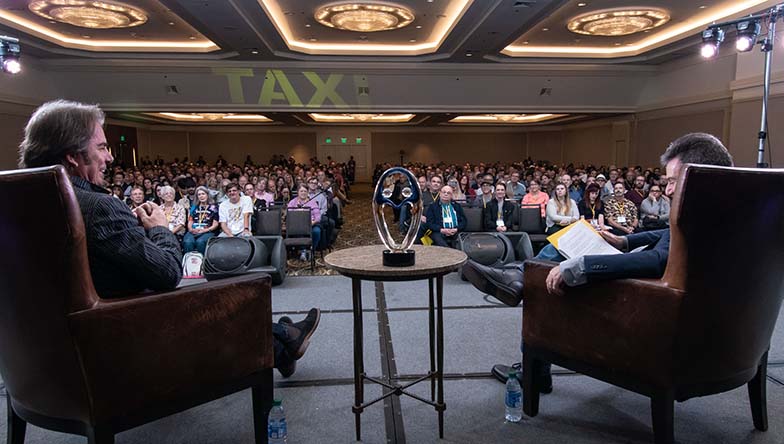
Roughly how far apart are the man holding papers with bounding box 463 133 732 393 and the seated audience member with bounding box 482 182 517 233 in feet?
12.4

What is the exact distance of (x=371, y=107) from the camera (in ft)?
45.3

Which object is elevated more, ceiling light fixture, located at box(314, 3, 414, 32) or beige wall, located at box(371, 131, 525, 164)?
ceiling light fixture, located at box(314, 3, 414, 32)

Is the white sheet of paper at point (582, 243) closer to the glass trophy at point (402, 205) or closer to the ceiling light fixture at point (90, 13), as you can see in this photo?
the glass trophy at point (402, 205)

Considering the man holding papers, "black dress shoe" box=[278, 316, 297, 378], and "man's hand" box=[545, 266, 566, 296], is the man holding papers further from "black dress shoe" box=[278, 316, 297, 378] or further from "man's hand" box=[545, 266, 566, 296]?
"black dress shoe" box=[278, 316, 297, 378]

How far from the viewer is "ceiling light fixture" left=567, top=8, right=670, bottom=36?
9250mm

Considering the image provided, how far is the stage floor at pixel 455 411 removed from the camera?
217 centimetres

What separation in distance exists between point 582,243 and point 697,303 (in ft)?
1.96

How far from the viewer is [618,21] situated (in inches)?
381

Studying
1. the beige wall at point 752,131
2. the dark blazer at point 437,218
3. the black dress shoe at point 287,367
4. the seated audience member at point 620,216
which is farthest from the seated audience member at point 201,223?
the beige wall at point 752,131

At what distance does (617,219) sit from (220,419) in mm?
5553

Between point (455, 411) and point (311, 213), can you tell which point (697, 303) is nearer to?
point (455, 411)

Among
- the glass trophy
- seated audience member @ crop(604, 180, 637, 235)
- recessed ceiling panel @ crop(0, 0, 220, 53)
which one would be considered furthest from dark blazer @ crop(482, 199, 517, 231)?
recessed ceiling panel @ crop(0, 0, 220, 53)

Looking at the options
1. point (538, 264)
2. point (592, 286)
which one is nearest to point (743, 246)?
point (592, 286)

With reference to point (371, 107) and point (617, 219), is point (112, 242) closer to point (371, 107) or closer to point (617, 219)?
point (617, 219)
